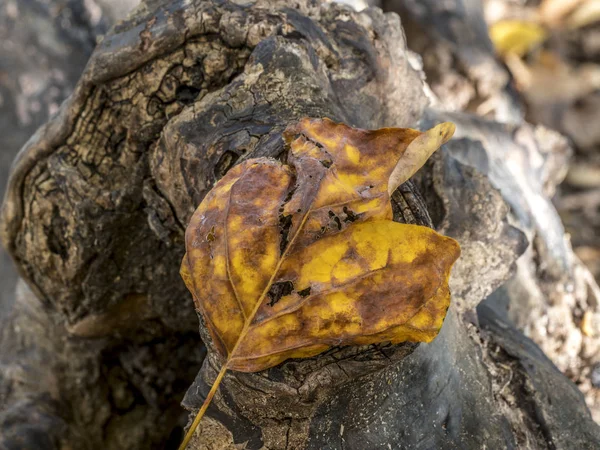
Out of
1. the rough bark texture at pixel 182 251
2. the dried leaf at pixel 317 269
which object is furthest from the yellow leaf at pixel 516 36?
the dried leaf at pixel 317 269

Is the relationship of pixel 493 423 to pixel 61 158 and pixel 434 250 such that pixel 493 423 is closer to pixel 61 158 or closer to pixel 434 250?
pixel 434 250

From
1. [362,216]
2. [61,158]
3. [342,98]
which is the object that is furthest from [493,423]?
[61,158]

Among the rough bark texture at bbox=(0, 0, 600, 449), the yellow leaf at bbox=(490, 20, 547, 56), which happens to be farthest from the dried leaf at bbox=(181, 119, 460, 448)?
the yellow leaf at bbox=(490, 20, 547, 56)

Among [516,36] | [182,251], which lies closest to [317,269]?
[182,251]

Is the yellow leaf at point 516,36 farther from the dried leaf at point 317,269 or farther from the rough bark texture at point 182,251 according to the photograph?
the dried leaf at point 317,269

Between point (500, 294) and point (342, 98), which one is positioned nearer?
point (342, 98)

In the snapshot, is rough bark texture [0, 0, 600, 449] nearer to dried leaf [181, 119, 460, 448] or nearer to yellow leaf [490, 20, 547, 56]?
dried leaf [181, 119, 460, 448]
